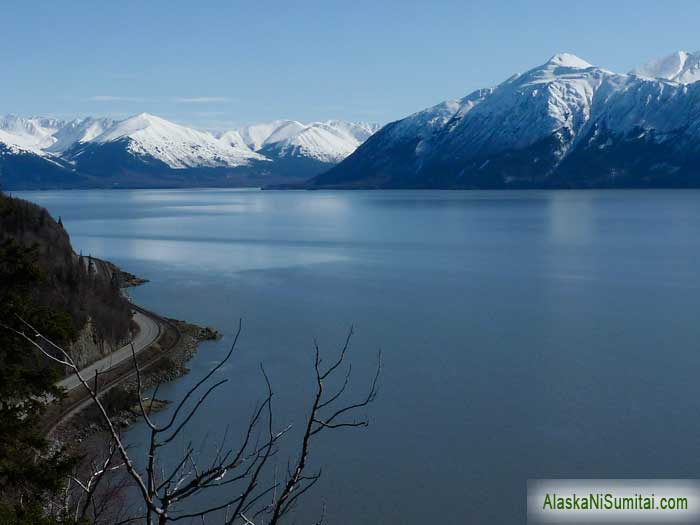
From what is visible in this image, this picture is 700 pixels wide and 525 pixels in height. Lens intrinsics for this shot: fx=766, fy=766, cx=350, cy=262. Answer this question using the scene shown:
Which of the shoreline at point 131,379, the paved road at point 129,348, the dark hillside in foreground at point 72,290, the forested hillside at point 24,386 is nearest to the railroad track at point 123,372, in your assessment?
the shoreline at point 131,379

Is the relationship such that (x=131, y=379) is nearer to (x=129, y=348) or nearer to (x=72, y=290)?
(x=129, y=348)

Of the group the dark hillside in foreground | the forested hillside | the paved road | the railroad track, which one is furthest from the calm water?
the forested hillside

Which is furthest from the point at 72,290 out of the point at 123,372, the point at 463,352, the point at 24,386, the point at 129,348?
the point at 24,386

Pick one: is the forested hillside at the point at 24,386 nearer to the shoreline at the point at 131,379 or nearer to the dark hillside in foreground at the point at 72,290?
the shoreline at the point at 131,379

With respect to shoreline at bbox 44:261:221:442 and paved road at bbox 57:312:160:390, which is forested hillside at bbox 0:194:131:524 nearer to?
shoreline at bbox 44:261:221:442

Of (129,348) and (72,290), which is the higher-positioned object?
(72,290)

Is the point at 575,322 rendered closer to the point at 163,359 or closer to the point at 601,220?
the point at 163,359

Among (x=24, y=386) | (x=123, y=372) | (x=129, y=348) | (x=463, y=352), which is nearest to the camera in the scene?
(x=24, y=386)

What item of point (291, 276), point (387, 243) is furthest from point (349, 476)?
point (387, 243)
